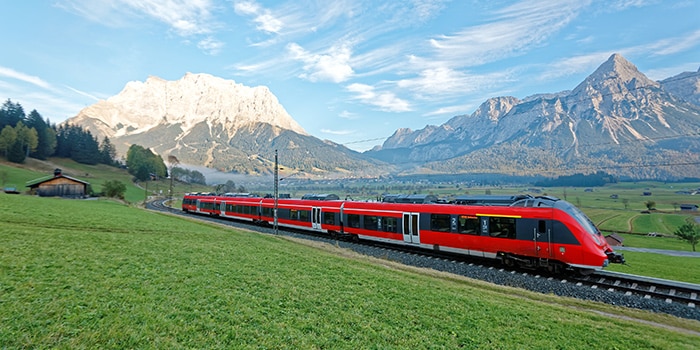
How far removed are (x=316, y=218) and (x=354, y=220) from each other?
19.5 ft

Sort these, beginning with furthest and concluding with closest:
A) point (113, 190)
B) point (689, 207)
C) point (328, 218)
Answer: point (689, 207) < point (113, 190) < point (328, 218)

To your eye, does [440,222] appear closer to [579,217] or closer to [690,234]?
[579,217]

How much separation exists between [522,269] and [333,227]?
17954 mm

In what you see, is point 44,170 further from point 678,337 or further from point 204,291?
point 678,337

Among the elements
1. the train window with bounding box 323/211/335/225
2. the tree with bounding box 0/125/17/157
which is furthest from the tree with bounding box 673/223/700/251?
the tree with bounding box 0/125/17/157

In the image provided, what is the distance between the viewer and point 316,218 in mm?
36531

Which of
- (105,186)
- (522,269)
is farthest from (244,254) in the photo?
(105,186)

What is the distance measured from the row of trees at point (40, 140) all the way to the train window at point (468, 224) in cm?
13701

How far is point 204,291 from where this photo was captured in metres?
11.5

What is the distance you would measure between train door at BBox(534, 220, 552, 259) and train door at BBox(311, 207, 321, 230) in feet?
70.3

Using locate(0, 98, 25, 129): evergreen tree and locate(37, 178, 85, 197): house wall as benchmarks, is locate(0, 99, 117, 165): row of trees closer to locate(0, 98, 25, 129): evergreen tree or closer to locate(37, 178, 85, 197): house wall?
locate(0, 98, 25, 129): evergreen tree

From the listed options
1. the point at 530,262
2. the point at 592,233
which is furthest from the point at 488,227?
the point at 592,233

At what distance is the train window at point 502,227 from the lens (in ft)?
66.9

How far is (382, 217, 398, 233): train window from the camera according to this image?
2811 cm
